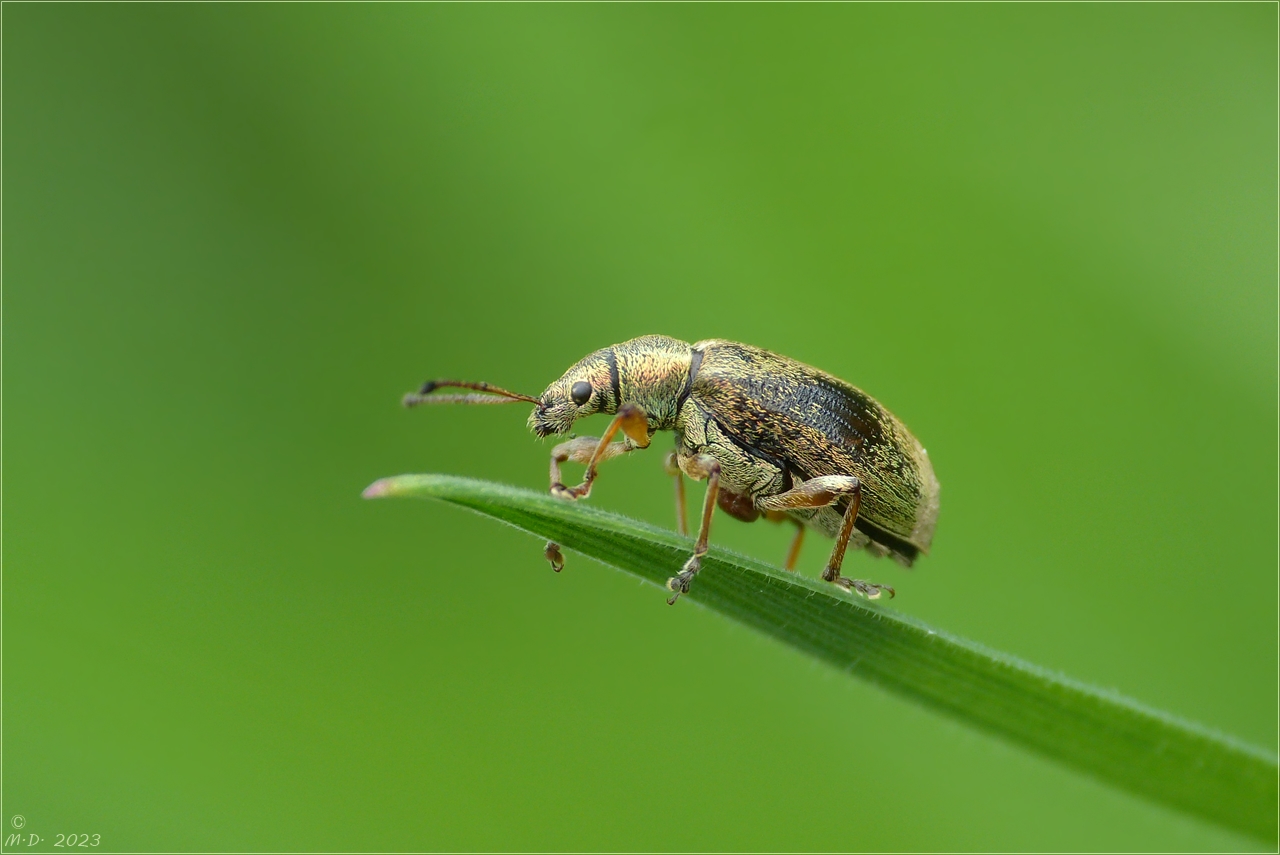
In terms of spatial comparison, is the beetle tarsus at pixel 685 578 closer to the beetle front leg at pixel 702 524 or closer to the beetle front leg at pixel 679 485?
the beetle front leg at pixel 702 524

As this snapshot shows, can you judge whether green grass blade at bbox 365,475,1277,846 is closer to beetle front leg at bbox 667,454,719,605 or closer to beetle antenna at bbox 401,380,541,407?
beetle front leg at bbox 667,454,719,605

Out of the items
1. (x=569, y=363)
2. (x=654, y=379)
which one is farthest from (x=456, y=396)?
(x=569, y=363)

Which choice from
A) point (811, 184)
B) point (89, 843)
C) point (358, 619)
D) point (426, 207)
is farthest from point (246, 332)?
point (811, 184)

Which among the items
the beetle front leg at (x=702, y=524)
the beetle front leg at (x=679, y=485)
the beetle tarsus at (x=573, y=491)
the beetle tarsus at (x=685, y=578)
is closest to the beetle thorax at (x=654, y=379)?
the beetle front leg at (x=679, y=485)

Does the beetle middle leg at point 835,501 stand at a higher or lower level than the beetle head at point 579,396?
lower

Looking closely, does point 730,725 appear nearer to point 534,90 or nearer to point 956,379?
point 956,379
